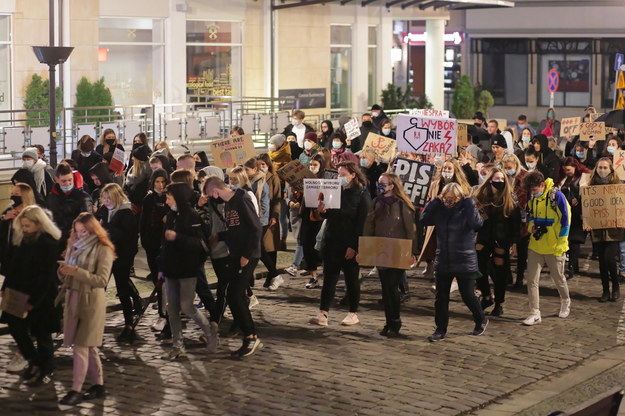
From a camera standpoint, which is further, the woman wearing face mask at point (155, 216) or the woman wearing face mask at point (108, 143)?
the woman wearing face mask at point (108, 143)

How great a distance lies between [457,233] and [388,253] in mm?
767

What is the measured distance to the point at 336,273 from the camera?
44.1 feet

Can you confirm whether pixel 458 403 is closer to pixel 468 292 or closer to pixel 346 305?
pixel 468 292

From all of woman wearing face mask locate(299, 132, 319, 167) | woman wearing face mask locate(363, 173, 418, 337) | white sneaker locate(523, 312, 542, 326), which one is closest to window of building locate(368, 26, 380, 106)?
woman wearing face mask locate(299, 132, 319, 167)

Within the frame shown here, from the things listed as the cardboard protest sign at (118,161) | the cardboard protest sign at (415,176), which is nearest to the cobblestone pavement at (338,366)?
the cardboard protest sign at (415,176)

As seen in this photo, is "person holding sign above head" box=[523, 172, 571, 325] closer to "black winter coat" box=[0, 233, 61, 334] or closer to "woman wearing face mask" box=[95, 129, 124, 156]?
"black winter coat" box=[0, 233, 61, 334]

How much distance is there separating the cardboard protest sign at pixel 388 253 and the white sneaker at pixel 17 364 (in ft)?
11.7

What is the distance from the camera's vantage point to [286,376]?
11.5 meters

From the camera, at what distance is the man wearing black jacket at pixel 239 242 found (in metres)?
12.1

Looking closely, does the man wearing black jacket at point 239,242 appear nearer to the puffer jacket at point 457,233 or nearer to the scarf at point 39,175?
the puffer jacket at point 457,233

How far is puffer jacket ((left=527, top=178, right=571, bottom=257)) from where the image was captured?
13.9m

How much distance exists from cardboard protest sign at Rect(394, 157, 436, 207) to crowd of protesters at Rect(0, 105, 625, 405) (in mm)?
238

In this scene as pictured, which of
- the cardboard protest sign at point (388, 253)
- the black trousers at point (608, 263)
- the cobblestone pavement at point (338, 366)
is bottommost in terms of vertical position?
the cobblestone pavement at point (338, 366)

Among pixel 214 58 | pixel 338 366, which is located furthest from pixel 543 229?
pixel 214 58
